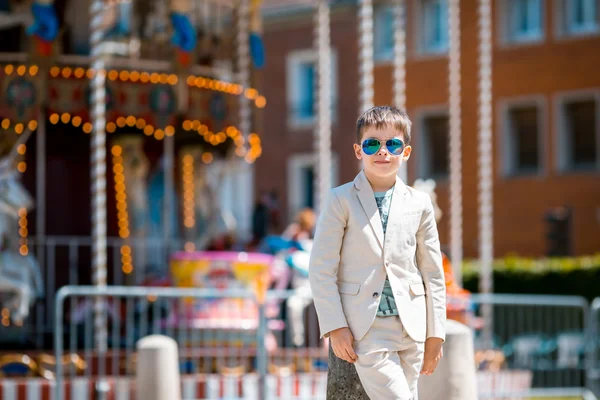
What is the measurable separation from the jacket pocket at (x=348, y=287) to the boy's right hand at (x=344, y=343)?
0.17m

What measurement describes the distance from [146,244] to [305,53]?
2289 centimetres

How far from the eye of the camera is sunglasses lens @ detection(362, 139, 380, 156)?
5.91 meters

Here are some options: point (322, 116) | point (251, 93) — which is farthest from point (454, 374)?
point (251, 93)

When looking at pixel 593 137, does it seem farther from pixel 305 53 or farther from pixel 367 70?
pixel 367 70

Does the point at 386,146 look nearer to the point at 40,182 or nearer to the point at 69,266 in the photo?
the point at 69,266

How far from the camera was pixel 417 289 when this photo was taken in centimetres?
597

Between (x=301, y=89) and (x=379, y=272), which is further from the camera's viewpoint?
(x=301, y=89)

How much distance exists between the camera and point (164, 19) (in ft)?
52.2

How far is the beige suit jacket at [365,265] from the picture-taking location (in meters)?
5.82

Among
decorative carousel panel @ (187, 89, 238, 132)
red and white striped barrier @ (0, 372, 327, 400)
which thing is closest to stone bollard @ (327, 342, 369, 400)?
red and white striped barrier @ (0, 372, 327, 400)

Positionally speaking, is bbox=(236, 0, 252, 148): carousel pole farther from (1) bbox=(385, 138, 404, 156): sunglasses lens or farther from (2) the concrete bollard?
(1) bbox=(385, 138, 404, 156): sunglasses lens

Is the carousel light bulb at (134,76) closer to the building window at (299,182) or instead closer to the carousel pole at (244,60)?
the carousel pole at (244,60)

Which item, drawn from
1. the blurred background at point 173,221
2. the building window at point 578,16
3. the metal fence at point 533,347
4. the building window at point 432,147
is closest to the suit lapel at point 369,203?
the blurred background at point 173,221

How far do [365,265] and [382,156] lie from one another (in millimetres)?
513
